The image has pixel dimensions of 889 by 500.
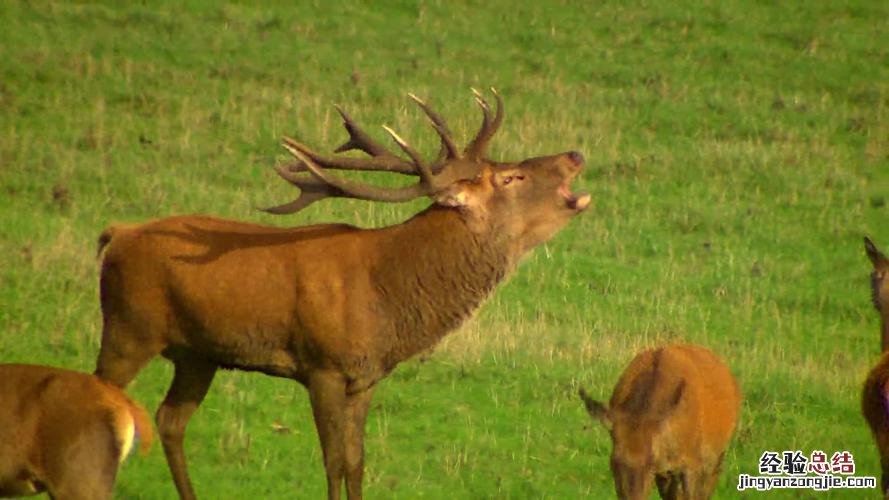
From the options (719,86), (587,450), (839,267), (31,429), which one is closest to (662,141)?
(719,86)

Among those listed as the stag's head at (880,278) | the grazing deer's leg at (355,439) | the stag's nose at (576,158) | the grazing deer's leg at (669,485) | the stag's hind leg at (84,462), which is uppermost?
the stag's nose at (576,158)

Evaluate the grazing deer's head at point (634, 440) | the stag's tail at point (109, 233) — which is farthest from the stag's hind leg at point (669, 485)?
the stag's tail at point (109, 233)

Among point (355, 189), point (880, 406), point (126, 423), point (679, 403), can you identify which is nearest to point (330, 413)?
point (355, 189)

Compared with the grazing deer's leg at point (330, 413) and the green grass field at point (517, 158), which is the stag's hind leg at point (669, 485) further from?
the grazing deer's leg at point (330, 413)

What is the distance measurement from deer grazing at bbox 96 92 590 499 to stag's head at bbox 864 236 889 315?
166cm

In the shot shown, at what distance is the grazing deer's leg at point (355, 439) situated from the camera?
9.32m

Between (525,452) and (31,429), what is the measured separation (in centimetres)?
384

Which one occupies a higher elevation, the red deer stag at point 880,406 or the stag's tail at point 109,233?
the stag's tail at point 109,233

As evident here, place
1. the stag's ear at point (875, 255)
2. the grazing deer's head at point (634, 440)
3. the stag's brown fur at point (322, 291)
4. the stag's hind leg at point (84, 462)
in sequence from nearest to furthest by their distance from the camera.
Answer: the stag's hind leg at point (84, 462) → the grazing deer's head at point (634, 440) → the stag's brown fur at point (322, 291) → the stag's ear at point (875, 255)

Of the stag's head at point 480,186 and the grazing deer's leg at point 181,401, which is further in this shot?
the grazing deer's leg at point 181,401

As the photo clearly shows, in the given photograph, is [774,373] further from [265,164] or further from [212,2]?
[212,2]

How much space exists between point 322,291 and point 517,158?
8.68 meters

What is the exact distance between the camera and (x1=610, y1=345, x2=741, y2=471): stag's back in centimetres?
909

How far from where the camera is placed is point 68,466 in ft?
25.4
